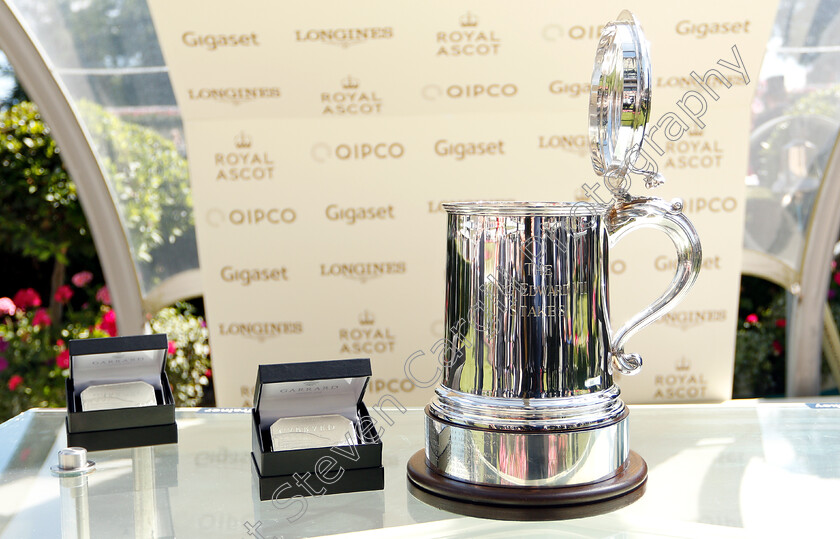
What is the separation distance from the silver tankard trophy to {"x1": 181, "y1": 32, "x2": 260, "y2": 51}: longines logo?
1982 millimetres

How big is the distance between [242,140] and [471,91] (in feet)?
2.75

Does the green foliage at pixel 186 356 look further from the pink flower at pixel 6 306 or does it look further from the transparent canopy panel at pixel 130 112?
the transparent canopy panel at pixel 130 112

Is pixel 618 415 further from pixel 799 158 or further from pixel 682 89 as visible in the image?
pixel 799 158

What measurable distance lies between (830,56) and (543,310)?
9.59 feet

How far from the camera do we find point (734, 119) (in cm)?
288

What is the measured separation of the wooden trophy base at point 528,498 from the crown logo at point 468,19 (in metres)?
2.04

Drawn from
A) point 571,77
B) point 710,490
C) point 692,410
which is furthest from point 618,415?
point 571,77

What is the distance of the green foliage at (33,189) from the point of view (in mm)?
4660

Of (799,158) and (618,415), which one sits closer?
(618,415)

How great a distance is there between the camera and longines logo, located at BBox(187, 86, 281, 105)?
9.20ft

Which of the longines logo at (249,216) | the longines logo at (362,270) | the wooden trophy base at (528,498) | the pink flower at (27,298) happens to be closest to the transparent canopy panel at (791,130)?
the longines logo at (362,270)

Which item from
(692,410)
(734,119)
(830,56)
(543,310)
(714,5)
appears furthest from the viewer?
(830,56)

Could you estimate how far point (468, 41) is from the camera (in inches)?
109

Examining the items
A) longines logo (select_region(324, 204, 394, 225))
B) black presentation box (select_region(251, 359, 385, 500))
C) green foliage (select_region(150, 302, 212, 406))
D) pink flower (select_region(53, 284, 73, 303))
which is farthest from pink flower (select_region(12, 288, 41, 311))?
black presentation box (select_region(251, 359, 385, 500))
